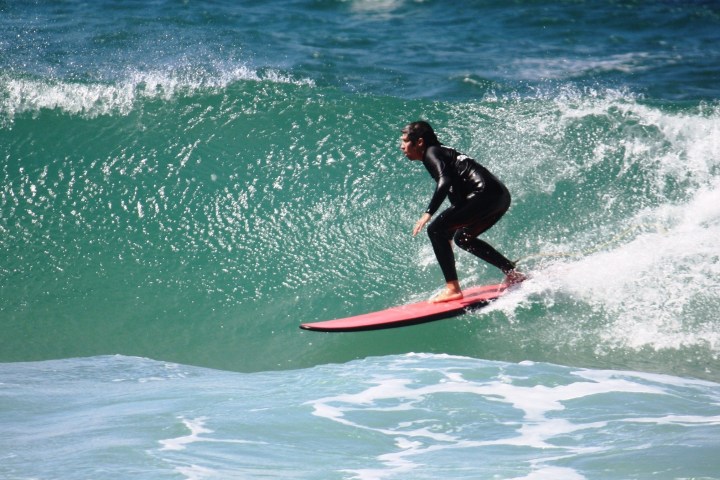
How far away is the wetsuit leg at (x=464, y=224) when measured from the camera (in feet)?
19.9

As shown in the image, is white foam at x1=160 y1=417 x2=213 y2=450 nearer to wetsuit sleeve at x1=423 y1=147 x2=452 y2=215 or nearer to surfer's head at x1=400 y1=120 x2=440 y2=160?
wetsuit sleeve at x1=423 y1=147 x2=452 y2=215

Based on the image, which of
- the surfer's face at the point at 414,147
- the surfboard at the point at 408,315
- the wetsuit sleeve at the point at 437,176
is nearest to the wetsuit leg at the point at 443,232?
the wetsuit sleeve at the point at 437,176

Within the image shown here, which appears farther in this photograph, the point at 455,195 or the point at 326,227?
the point at 326,227

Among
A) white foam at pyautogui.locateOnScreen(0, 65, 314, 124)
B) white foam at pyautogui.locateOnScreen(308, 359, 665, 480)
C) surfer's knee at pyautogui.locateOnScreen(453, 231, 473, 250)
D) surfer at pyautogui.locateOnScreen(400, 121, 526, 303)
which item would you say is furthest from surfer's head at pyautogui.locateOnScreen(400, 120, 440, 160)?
white foam at pyautogui.locateOnScreen(0, 65, 314, 124)

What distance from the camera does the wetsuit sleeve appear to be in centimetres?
587

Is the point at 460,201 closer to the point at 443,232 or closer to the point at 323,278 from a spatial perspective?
the point at 443,232

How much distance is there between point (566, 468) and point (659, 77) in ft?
33.5

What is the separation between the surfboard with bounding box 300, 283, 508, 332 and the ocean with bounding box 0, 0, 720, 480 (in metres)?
0.17

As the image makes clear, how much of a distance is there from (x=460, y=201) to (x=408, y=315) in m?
0.89

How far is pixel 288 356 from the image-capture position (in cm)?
638

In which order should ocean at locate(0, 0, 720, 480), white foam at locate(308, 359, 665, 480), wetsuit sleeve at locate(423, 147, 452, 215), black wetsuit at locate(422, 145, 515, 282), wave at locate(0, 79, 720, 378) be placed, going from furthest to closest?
wave at locate(0, 79, 720, 378) < black wetsuit at locate(422, 145, 515, 282) < wetsuit sleeve at locate(423, 147, 452, 215) < ocean at locate(0, 0, 720, 480) < white foam at locate(308, 359, 665, 480)

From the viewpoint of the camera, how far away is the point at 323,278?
23.4 ft

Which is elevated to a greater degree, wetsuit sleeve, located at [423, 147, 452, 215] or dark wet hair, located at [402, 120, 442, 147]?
dark wet hair, located at [402, 120, 442, 147]

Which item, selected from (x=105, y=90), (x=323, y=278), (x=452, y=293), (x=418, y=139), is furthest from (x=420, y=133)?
(x=105, y=90)
